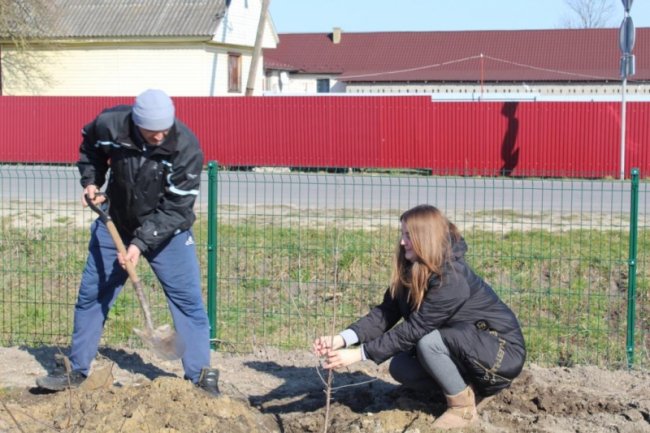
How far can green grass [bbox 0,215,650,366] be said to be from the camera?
7414mm

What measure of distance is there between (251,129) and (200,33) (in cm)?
801

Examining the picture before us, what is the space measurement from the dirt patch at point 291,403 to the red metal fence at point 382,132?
13.1 m

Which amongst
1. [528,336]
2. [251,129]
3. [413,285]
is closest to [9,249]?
[528,336]

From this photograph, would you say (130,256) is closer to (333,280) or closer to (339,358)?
(339,358)

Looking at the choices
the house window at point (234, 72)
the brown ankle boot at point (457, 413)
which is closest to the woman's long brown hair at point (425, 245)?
the brown ankle boot at point (457, 413)

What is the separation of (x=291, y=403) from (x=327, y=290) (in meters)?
3.04

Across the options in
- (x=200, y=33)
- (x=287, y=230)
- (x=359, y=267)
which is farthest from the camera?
(x=200, y=33)

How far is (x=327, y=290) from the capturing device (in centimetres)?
859

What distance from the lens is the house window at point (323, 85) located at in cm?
4644

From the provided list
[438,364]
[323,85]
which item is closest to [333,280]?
[438,364]

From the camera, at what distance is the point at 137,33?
2942 centimetres

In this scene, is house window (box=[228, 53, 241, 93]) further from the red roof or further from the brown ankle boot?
the brown ankle boot

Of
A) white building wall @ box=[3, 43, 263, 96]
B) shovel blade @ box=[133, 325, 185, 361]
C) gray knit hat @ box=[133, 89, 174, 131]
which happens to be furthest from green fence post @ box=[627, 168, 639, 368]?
white building wall @ box=[3, 43, 263, 96]

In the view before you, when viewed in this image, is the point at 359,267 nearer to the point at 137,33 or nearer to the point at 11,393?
the point at 11,393
